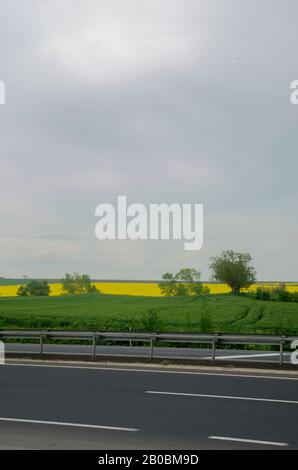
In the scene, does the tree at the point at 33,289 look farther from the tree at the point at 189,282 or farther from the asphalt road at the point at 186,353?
the asphalt road at the point at 186,353

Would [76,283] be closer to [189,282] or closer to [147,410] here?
[189,282]

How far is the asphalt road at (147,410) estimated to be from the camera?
860 cm

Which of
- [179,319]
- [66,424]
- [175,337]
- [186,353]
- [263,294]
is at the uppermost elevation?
[263,294]

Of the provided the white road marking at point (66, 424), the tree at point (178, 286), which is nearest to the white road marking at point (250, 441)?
the white road marking at point (66, 424)

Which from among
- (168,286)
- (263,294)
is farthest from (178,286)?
(263,294)

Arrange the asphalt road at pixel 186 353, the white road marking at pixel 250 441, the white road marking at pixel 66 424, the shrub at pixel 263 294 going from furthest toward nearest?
the shrub at pixel 263 294, the asphalt road at pixel 186 353, the white road marking at pixel 66 424, the white road marking at pixel 250 441

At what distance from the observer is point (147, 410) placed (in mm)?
11000

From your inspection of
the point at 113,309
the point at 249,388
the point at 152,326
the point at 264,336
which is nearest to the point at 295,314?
the point at 113,309

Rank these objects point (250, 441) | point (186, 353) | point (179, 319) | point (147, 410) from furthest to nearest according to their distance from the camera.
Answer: point (179, 319), point (186, 353), point (147, 410), point (250, 441)

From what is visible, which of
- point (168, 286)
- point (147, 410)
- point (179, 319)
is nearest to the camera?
point (147, 410)

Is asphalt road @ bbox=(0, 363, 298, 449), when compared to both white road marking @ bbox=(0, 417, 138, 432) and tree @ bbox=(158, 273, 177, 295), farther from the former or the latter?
tree @ bbox=(158, 273, 177, 295)

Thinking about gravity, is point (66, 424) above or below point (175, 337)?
below

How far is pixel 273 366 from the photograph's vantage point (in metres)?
17.2
